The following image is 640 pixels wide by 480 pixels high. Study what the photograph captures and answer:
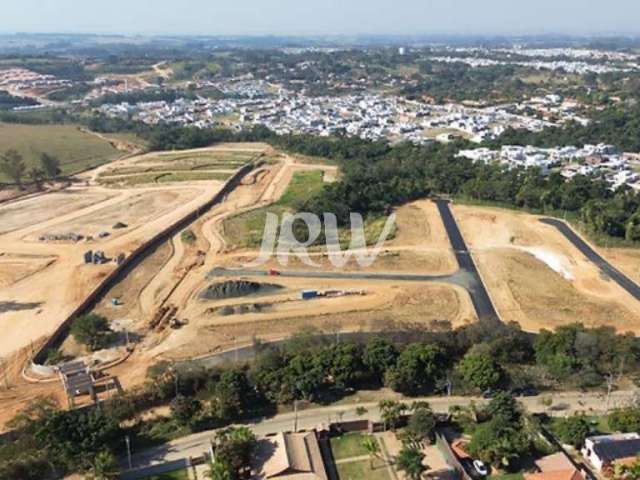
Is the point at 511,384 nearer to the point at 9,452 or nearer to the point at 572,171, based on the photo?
the point at 9,452

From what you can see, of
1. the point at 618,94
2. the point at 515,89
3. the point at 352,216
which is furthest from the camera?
the point at 515,89

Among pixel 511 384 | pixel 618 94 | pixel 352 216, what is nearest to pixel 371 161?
pixel 352 216

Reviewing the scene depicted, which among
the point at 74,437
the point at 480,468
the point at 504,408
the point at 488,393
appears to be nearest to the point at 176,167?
the point at 74,437

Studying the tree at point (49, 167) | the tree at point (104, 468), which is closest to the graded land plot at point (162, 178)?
the tree at point (49, 167)

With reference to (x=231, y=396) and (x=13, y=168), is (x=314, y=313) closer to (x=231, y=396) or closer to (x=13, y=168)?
(x=231, y=396)

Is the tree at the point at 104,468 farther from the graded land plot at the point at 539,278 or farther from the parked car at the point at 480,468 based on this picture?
the graded land plot at the point at 539,278

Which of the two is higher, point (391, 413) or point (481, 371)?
point (481, 371)

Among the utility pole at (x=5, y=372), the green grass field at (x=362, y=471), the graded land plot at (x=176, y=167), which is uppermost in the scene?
the graded land plot at (x=176, y=167)
